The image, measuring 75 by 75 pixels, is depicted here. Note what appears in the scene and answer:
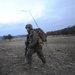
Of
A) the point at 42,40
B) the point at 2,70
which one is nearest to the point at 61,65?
the point at 42,40

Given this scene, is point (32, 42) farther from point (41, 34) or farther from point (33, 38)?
point (41, 34)

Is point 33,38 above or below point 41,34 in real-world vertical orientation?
below

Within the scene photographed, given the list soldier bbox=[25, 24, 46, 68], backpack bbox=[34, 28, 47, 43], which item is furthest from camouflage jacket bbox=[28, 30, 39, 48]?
backpack bbox=[34, 28, 47, 43]

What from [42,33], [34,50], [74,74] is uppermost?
[42,33]

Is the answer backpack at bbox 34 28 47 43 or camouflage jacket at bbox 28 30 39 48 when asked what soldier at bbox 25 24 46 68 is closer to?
camouflage jacket at bbox 28 30 39 48

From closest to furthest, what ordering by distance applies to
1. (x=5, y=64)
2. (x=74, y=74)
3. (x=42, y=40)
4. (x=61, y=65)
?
(x=74, y=74), (x=42, y=40), (x=61, y=65), (x=5, y=64)

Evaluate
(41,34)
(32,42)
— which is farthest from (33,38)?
(41,34)

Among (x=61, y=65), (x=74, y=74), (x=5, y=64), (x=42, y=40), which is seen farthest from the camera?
(x=5, y=64)

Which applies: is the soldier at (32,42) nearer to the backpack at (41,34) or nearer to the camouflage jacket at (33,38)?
the camouflage jacket at (33,38)

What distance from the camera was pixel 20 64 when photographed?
12430 millimetres

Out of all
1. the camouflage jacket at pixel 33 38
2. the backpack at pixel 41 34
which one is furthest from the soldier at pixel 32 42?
the backpack at pixel 41 34

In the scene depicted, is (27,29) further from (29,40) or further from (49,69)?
(49,69)

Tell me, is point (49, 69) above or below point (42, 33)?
below

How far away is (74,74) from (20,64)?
10.4 ft
